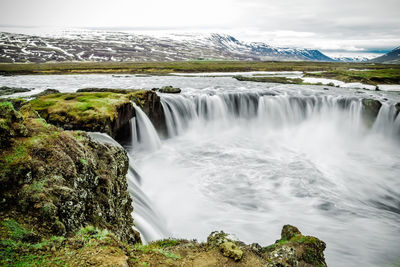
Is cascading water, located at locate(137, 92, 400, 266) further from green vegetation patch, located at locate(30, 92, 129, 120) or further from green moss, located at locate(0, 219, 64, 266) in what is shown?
green moss, located at locate(0, 219, 64, 266)

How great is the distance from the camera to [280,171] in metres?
19.6

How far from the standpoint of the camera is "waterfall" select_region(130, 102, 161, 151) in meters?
19.8

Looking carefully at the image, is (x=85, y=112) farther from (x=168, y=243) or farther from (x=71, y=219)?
(x=168, y=243)

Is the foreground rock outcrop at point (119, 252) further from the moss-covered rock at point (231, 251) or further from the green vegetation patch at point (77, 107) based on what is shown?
the green vegetation patch at point (77, 107)

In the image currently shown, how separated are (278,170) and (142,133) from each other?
11.8 m

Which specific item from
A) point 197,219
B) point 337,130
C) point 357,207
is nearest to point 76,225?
point 197,219

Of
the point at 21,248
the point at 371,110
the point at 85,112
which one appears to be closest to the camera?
the point at 21,248

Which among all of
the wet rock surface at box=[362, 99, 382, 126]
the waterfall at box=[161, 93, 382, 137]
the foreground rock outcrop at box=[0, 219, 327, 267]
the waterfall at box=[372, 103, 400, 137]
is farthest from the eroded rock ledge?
the waterfall at box=[372, 103, 400, 137]

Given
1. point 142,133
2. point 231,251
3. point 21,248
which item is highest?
point 21,248

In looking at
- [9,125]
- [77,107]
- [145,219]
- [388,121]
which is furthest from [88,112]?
[388,121]

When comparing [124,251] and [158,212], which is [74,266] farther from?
[158,212]

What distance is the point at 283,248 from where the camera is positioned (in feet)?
21.7

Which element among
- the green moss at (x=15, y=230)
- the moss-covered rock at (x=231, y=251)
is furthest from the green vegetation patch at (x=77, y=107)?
the moss-covered rock at (x=231, y=251)

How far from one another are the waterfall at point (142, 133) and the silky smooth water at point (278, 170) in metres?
0.17
